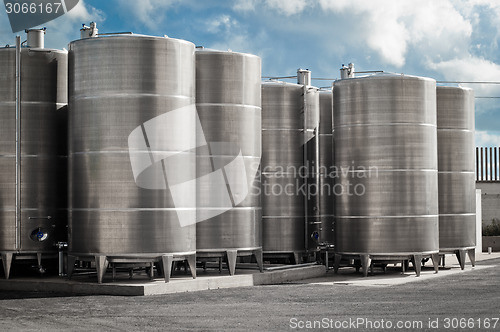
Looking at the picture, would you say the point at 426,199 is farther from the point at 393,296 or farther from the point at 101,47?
the point at 101,47

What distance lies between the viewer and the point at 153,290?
19.8m

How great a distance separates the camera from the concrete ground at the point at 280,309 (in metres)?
14.7

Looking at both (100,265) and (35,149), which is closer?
(100,265)

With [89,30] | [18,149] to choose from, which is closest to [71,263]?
[18,149]

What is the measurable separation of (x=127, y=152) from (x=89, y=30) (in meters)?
4.83

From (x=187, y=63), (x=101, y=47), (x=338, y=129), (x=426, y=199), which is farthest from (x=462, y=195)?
(x=101, y=47)

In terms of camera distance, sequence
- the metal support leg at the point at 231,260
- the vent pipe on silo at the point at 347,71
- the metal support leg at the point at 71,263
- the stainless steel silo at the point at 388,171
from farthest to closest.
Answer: the vent pipe on silo at the point at 347,71, the stainless steel silo at the point at 388,171, the metal support leg at the point at 231,260, the metal support leg at the point at 71,263

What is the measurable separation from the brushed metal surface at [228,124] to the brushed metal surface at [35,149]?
13.1 feet

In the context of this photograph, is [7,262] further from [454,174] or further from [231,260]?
[454,174]

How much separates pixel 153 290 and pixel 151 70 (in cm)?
563

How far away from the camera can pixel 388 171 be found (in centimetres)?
2492

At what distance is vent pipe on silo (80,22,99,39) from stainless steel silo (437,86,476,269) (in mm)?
12149

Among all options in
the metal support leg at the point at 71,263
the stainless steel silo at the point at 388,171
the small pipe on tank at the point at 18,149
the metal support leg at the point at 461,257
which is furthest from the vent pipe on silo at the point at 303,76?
the metal support leg at the point at 71,263

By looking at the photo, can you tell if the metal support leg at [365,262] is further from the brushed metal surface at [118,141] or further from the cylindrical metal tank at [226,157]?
the brushed metal surface at [118,141]
